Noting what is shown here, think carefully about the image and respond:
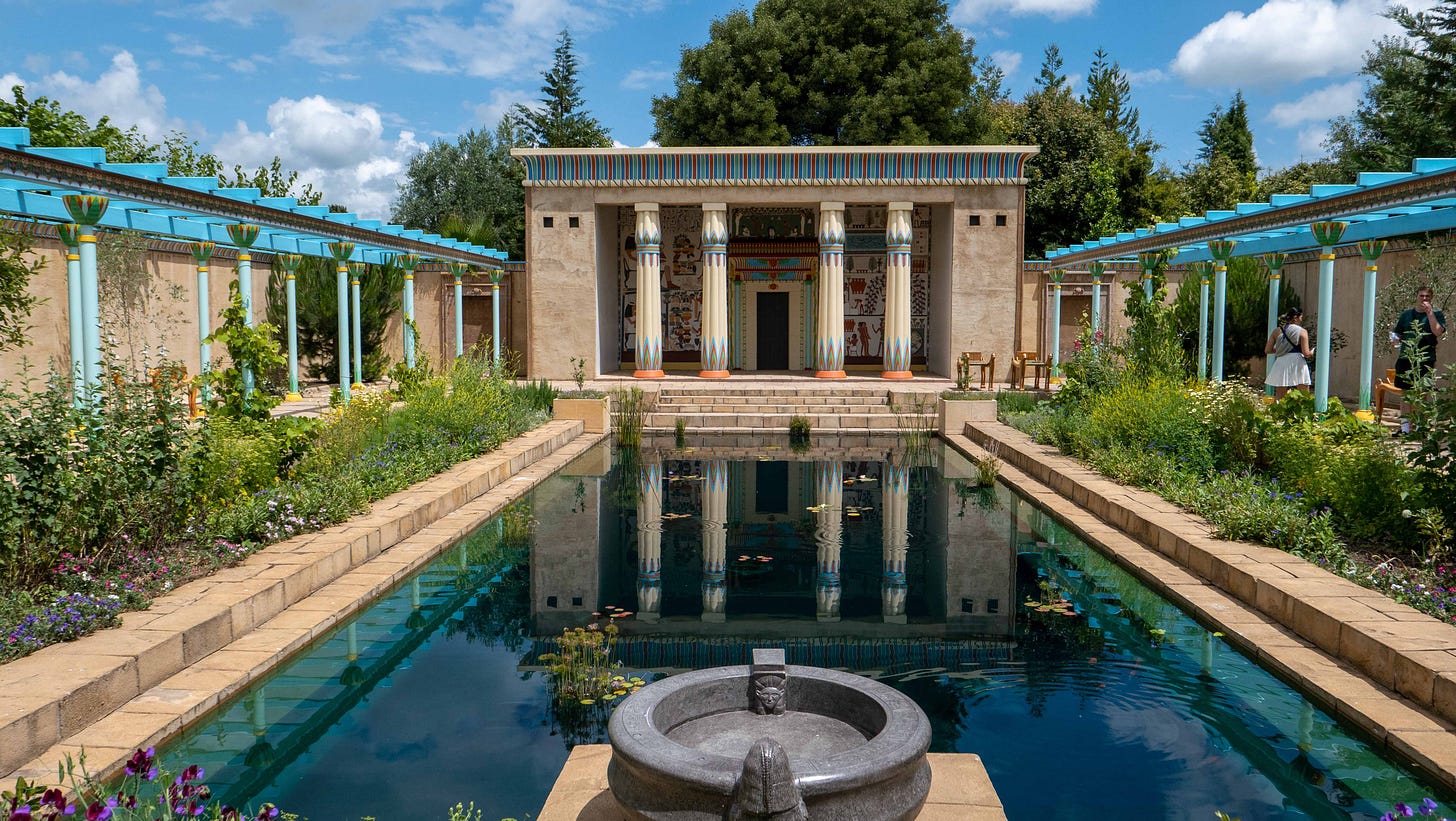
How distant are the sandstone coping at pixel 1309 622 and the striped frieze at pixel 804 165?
1169cm

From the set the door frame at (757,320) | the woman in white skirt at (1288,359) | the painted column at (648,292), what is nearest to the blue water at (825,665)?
the woman in white skirt at (1288,359)

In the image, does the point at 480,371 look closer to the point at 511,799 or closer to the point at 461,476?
the point at 461,476

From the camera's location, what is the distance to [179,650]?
171 inches

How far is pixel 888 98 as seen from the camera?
2555 cm

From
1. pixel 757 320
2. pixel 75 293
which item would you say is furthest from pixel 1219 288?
pixel 75 293

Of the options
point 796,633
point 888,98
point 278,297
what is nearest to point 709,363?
point 278,297

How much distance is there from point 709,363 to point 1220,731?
50.0 feet

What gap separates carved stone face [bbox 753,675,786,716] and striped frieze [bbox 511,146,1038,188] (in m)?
16.1

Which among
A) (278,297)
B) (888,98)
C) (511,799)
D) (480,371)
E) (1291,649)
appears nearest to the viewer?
(511,799)

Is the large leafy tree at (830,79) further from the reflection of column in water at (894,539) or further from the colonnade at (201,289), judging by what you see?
the reflection of column in water at (894,539)

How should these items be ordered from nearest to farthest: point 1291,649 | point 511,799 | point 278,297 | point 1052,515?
point 511,799, point 1291,649, point 1052,515, point 278,297

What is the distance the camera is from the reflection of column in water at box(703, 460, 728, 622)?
579 centimetres

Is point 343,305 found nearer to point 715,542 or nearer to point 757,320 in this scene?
point 757,320

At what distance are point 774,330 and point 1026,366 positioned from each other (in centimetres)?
520
